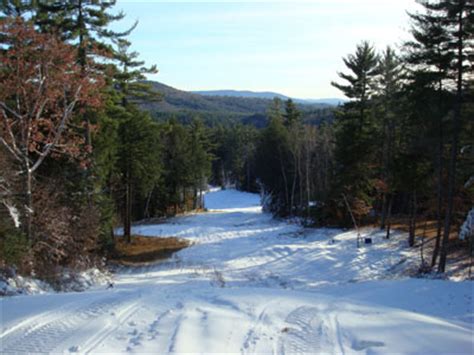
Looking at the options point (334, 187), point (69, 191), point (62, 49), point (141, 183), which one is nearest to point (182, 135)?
point (141, 183)

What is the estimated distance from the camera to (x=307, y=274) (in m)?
17.3

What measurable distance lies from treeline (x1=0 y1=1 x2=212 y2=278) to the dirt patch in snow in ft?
2.84

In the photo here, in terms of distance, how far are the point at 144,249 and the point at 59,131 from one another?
1161 centimetres

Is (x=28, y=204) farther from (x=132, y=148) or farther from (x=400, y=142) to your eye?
(x=400, y=142)

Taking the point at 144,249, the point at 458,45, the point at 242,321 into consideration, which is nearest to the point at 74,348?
the point at 242,321

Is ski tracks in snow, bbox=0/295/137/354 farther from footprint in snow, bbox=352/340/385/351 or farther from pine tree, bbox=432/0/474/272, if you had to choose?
pine tree, bbox=432/0/474/272

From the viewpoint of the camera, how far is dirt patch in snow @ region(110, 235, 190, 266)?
66.8 ft

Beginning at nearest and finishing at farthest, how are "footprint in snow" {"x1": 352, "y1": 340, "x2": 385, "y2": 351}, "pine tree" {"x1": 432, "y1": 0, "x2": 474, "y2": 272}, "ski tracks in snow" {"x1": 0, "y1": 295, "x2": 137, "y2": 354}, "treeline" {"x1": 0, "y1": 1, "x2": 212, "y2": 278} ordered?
1. "ski tracks in snow" {"x1": 0, "y1": 295, "x2": 137, "y2": 354}
2. "footprint in snow" {"x1": 352, "y1": 340, "x2": 385, "y2": 351}
3. "treeline" {"x1": 0, "y1": 1, "x2": 212, "y2": 278}
4. "pine tree" {"x1": 432, "y1": 0, "x2": 474, "y2": 272}

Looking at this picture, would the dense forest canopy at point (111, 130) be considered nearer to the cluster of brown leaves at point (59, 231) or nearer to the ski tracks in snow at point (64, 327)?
the cluster of brown leaves at point (59, 231)

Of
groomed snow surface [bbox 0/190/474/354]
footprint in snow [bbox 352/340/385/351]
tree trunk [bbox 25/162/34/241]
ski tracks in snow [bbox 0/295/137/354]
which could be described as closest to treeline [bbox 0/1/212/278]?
tree trunk [bbox 25/162/34/241]

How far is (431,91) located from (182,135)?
3402 centimetres

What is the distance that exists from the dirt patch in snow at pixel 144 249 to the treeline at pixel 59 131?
34.0 inches

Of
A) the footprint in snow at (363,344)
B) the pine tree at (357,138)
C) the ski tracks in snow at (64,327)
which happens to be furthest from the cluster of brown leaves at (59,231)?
the pine tree at (357,138)

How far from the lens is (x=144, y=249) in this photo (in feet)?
75.3
